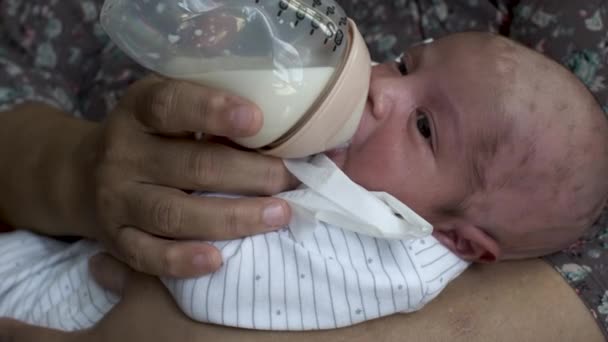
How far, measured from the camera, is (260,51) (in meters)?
0.91

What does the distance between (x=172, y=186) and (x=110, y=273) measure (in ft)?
0.89

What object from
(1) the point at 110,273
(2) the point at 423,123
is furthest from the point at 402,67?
(1) the point at 110,273

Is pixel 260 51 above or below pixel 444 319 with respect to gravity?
above

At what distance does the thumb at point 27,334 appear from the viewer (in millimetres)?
1190

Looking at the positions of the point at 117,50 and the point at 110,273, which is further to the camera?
the point at 117,50

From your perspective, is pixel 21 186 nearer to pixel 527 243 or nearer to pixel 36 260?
pixel 36 260

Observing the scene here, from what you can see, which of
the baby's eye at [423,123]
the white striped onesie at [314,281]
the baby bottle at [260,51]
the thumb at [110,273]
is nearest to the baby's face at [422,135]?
the baby's eye at [423,123]

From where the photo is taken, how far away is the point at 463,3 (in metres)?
1.74

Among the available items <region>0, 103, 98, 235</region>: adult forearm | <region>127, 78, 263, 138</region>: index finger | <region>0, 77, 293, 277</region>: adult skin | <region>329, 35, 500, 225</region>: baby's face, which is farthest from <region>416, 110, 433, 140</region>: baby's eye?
<region>0, 103, 98, 235</region>: adult forearm

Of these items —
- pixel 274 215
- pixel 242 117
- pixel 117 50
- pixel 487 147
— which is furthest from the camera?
pixel 117 50

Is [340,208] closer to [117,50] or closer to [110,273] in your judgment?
[110,273]

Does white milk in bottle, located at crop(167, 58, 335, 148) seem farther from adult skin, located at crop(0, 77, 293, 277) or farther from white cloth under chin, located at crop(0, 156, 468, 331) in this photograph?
white cloth under chin, located at crop(0, 156, 468, 331)

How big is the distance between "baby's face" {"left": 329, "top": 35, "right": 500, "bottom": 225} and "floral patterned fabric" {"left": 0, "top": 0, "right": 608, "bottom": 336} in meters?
0.48

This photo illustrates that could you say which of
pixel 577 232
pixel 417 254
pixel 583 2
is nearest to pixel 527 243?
pixel 577 232
